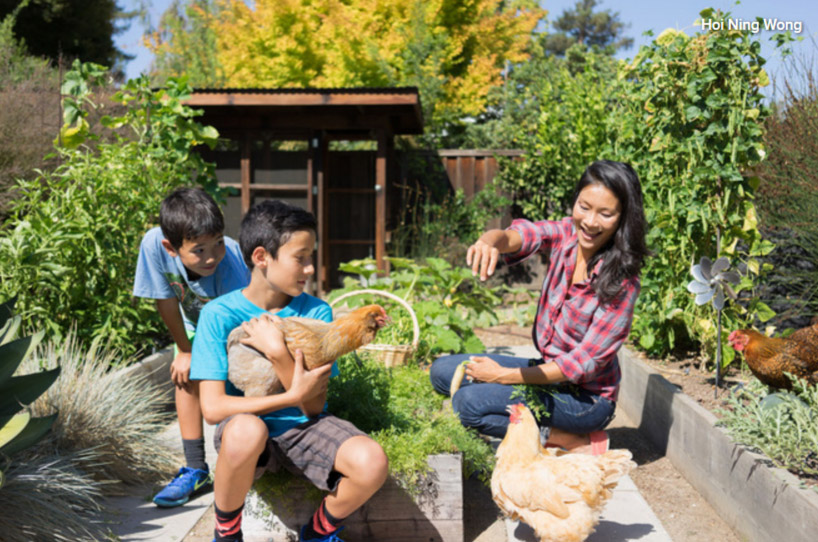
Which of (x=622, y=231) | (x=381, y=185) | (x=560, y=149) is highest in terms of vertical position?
(x=560, y=149)

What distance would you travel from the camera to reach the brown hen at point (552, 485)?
7.86ft

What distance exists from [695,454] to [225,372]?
91.3 inches

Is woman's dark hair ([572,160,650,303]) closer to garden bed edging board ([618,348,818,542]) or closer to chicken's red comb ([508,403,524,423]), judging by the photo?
chicken's red comb ([508,403,524,423])

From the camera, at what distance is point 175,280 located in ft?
10.6

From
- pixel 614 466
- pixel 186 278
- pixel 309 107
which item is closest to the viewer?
pixel 614 466

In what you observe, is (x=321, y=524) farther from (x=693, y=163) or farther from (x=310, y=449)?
(x=693, y=163)

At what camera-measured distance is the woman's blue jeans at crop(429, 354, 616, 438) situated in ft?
10.2

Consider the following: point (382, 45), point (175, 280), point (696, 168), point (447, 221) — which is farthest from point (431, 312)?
point (382, 45)

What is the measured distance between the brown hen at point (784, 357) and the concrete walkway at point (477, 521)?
83cm

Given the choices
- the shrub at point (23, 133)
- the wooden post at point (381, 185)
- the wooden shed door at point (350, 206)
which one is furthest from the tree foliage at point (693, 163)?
the wooden shed door at point (350, 206)

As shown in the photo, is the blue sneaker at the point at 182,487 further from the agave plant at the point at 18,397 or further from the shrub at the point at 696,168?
the shrub at the point at 696,168

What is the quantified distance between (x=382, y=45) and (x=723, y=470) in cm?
1287

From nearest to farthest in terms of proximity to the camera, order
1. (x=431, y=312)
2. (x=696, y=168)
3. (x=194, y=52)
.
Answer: (x=696, y=168) → (x=431, y=312) → (x=194, y=52)

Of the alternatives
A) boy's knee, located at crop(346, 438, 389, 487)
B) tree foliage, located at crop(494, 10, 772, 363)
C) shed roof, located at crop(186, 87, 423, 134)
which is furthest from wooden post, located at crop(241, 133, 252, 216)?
boy's knee, located at crop(346, 438, 389, 487)
